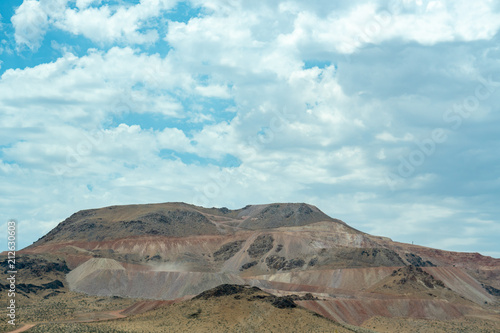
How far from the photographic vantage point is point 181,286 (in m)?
140

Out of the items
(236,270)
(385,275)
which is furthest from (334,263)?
(236,270)

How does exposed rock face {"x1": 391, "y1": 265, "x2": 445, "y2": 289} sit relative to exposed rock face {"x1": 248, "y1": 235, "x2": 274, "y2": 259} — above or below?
below

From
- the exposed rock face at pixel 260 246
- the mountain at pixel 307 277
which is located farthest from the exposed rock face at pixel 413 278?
→ the exposed rock face at pixel 260 246

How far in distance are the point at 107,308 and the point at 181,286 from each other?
24.1 m

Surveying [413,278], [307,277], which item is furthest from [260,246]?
[413,278]

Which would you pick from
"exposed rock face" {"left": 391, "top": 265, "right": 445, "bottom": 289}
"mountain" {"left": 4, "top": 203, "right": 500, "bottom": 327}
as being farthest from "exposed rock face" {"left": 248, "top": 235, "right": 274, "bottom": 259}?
"exposed rock face" {"left": 391, "top": 265, "right": 445, "bottom": 289}

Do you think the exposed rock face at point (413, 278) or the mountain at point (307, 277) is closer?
the mountain at point (307, 277)

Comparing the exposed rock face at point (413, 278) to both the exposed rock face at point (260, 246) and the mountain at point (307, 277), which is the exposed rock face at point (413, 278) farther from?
the exposed rock face at point (260, 246)

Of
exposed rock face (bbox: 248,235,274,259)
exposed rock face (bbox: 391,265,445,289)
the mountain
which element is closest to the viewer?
the mountain

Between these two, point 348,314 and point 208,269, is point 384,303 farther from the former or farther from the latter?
point 208,269

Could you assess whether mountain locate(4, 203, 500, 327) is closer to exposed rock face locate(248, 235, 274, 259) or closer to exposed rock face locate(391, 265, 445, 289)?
exposed rock face locate(248, 235, 274, 259)

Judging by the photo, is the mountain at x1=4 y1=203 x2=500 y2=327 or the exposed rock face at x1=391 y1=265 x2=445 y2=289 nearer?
the mountain at x1=4 y1=203 x2=500 y2=327

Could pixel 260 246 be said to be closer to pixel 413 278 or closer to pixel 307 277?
pixel 307 277

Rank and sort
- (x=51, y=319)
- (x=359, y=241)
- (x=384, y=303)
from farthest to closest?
(x=359, y=241) → (x=384, y=303) → (x=51, y=319)
